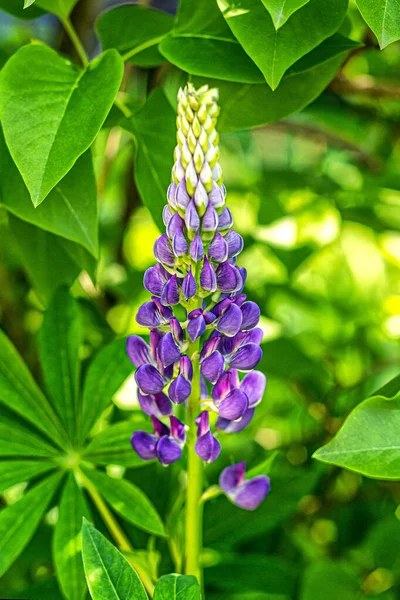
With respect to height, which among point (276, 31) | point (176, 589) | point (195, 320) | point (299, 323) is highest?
point (276, 31)

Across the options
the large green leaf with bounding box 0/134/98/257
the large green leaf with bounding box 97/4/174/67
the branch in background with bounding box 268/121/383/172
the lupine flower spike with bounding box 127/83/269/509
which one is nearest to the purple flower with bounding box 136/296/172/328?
the lupine flower spike with bounding box 127/83/269/509

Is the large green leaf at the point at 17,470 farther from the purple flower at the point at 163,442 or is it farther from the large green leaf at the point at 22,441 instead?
the purple flower at the point at 163,442

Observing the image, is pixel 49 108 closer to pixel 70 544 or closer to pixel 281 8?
pixel 281 8

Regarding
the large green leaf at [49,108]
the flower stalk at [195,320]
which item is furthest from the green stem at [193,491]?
the large green leaf at [49,108]

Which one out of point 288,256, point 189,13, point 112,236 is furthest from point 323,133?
point 189,13

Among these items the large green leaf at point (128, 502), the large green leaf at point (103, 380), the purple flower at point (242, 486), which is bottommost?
the purple flower at point (242, 486)

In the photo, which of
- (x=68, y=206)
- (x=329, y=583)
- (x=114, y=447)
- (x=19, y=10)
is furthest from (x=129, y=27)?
(x=329, y=583)

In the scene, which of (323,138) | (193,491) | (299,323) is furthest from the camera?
(299,323)
